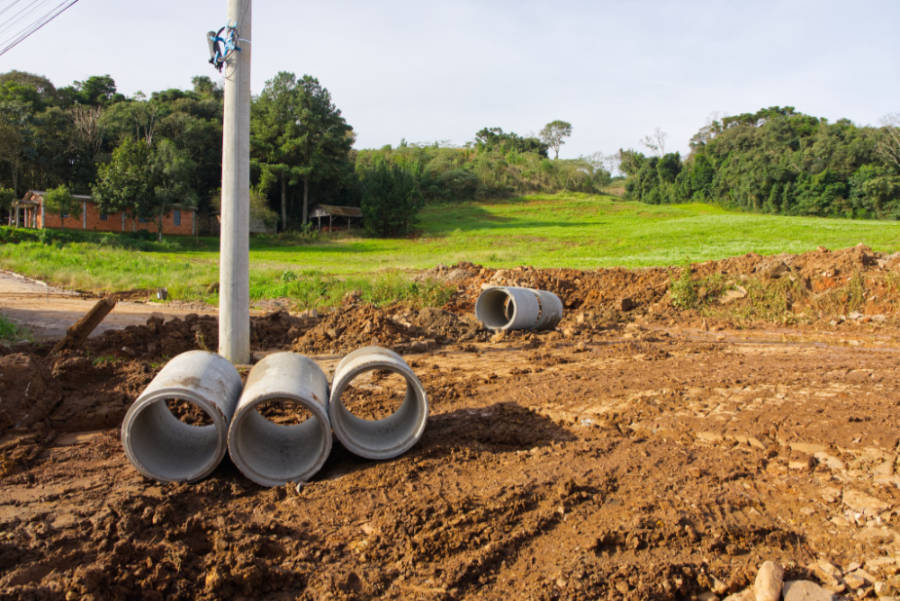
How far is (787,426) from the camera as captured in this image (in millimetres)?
5137

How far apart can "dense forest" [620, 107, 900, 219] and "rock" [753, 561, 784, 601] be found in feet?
191

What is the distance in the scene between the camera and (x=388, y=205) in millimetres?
51156

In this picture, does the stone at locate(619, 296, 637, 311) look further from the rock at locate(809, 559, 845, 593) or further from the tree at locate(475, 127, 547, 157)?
the tree at locate(475, 127, 547, 157)

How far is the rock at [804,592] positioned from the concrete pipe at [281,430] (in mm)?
2944

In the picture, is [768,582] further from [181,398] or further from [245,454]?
[181,398]

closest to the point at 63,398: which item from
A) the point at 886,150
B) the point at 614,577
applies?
the point at 614,577

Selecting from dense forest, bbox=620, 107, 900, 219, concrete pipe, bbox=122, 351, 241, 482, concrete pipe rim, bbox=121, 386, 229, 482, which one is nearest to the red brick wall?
concrete pipe, bbox=122, 351, 241, 482

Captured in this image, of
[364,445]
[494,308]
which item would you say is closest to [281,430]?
[364,445]

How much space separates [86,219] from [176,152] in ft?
25.8

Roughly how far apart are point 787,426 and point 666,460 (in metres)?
1.31

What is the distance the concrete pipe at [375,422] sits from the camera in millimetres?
4594

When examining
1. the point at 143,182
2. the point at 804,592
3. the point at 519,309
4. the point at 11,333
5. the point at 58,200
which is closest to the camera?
the point at 804,592

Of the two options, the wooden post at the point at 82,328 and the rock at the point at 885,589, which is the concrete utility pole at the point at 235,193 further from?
the rock at the point at 885,589

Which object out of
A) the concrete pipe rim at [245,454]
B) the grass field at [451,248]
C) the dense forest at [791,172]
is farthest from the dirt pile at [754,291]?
the dense forest at [791,172]
